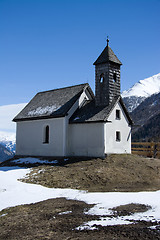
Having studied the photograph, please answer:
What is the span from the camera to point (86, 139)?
23.4 metres

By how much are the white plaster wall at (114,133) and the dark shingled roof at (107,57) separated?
4.47 meters

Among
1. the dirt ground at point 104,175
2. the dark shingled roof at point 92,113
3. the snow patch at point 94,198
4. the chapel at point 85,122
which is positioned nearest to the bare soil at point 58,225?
the snow patch at point 94,198

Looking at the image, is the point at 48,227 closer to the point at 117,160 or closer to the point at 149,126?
the point at 117,160

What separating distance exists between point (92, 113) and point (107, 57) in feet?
19.1

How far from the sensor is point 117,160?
21.0 meters

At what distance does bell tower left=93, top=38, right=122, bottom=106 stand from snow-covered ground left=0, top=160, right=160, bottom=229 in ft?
39.9

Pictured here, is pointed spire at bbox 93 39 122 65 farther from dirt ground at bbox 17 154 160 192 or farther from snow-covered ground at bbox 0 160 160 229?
snow-covered ground at bbox 0 160 160 229

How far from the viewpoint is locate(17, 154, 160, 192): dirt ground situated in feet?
51.5

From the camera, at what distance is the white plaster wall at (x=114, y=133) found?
22.6 metres

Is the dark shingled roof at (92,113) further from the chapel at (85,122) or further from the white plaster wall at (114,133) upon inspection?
the white plaster wall at (114,133)

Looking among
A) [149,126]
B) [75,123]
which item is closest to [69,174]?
[75,123]

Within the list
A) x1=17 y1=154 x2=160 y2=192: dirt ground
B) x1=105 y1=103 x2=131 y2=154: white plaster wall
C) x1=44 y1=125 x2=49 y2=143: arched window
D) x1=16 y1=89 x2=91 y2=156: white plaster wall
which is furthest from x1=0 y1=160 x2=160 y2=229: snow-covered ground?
x1=44 y1=125 x2=49 y2=143: arched window

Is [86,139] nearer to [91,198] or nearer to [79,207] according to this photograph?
[91,198]

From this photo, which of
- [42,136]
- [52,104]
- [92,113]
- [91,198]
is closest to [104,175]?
[91,198]
